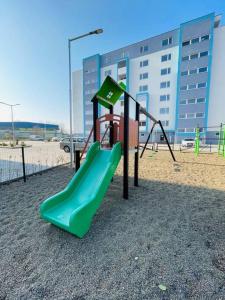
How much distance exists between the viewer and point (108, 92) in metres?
4.99

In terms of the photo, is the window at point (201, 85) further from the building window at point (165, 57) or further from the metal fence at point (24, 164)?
the metal fence at point (24, 164)

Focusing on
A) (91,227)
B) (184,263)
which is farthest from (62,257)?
(184,263)

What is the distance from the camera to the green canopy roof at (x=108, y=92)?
15.2 ft

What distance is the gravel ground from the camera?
1.82 meters

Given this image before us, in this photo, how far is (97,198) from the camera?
3059 mm

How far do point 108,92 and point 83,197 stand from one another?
10.4ft

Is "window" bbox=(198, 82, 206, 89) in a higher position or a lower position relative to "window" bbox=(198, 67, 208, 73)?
lower

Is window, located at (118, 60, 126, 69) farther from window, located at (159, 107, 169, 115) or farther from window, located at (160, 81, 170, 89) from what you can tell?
window, located at (159, 107, 169, 115)

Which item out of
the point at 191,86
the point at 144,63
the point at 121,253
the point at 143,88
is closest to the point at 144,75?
the point at 144,63

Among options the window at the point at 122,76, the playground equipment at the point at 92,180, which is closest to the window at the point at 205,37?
the window at the point at 122,76

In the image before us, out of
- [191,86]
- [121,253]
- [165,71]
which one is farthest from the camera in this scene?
[165,71]

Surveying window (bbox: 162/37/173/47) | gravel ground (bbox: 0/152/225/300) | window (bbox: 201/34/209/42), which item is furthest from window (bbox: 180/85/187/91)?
gravel ground (bbox: 0/152/225/300)

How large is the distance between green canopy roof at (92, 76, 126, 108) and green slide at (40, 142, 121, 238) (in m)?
1.45

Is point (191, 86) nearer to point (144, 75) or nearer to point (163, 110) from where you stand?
point (163, 110)
